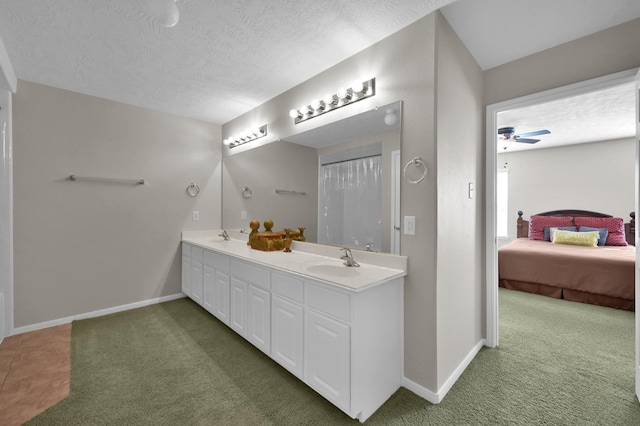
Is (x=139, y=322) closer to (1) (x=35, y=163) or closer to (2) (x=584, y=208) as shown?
(1) (x=35, y=163)

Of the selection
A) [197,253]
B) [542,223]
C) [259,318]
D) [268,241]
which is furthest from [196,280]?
[542,223]

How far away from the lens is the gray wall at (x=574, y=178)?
15.2ft

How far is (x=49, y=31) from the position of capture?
185 centimetres

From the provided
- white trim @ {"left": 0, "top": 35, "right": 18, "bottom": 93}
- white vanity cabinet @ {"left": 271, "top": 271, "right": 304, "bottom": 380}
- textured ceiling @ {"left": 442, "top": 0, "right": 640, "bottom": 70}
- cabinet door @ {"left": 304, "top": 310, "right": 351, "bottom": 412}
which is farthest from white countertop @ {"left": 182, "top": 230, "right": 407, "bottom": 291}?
white trim @ {"left": 0, "top": 35, "right": 18, "bottom": 93}

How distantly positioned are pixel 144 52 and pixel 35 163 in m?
1.62

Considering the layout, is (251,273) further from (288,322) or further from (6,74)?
(6,74)

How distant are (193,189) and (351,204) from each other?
2.37 meters

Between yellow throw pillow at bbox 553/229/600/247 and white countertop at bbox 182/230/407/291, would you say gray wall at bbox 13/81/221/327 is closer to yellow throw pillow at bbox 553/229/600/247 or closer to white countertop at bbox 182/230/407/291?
white countertop at bbox 182/230/407/291

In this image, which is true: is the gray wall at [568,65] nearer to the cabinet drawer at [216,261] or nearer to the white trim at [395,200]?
the white trim at [395,200]

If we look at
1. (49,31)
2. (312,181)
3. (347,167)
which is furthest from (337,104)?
(49,31)

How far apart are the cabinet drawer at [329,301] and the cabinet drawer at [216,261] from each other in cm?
116

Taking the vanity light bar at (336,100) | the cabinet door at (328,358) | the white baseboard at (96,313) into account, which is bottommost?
Answer: the white baseboard at (96,313)

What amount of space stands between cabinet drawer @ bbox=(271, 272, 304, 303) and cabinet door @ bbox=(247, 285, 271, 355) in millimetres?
134

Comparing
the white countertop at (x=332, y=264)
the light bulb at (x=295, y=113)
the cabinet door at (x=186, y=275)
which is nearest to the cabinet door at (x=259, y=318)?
the white countertop at (x=332, y=264)
